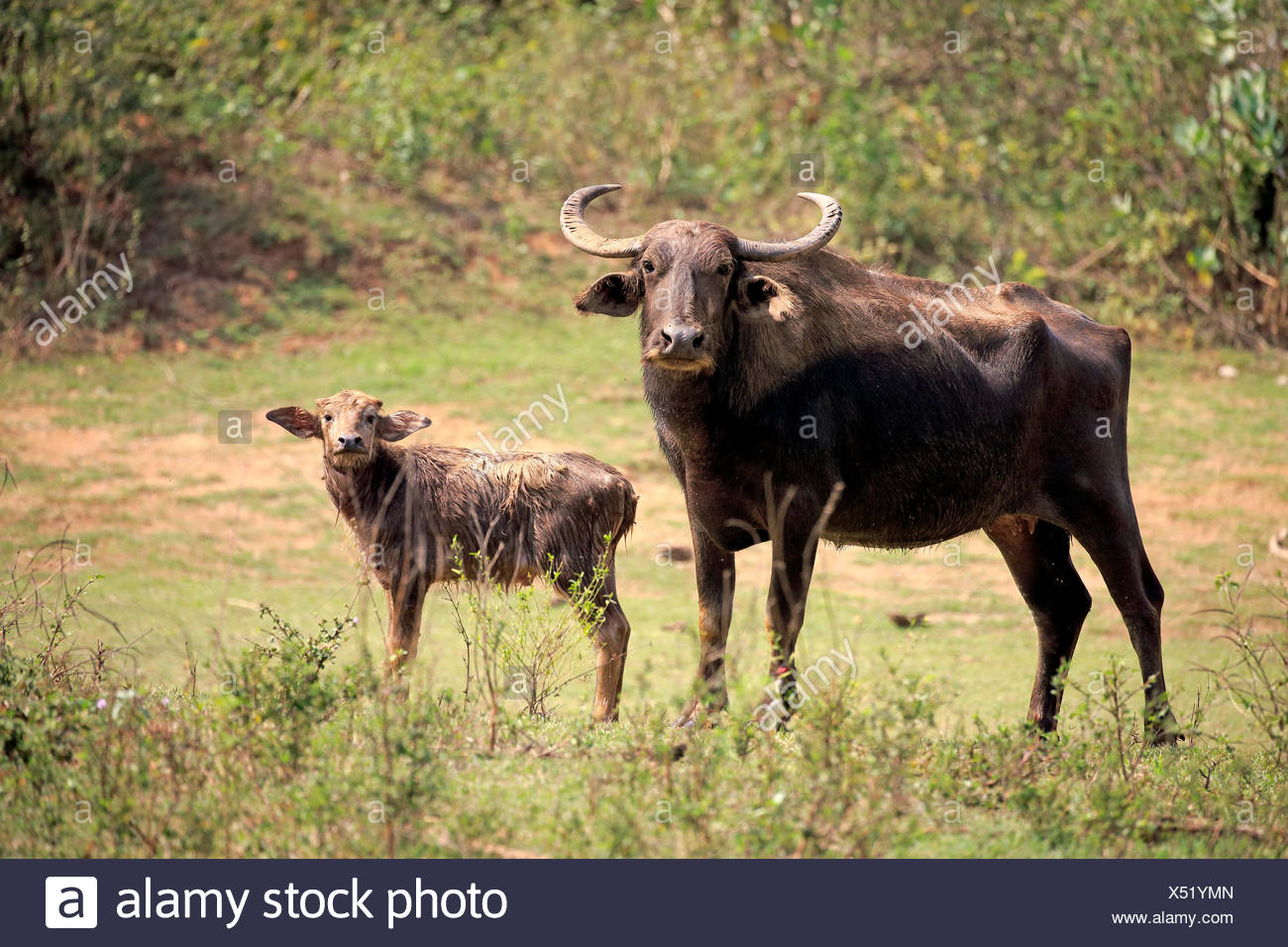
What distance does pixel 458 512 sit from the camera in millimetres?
8062

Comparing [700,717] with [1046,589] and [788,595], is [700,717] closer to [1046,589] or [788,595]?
[788,595]

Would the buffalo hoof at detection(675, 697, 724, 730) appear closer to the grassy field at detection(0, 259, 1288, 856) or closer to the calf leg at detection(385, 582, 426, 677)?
the grassy field at detection(0, 259, 1288, 856)

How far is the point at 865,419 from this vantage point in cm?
707

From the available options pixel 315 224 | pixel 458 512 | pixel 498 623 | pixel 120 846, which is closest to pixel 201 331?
pixel 315 224

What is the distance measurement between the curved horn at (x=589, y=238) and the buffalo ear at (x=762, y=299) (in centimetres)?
52

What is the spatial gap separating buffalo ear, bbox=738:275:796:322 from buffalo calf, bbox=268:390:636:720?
5.80 ft

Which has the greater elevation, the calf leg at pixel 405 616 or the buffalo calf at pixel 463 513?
the buffalo calf at pixel 463 513

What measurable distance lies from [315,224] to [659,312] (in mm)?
12261

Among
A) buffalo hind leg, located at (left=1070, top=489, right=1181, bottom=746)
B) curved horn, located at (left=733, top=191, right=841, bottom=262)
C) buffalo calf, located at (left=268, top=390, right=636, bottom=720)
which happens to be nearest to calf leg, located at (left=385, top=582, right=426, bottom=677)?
buffalo calf, located at (left=268, top=390, right=636, bottom=720)

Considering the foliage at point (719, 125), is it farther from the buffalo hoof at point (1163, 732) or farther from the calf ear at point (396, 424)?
the buffalo hoof at point (1163, 732)

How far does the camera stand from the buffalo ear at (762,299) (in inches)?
264

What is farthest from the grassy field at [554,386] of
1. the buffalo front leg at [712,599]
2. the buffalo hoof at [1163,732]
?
the buffalo front leg at [712,599]

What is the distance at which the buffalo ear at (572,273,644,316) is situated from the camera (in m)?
6.89

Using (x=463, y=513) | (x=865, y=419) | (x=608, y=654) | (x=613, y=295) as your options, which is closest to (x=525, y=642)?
(x=608, y=654)
